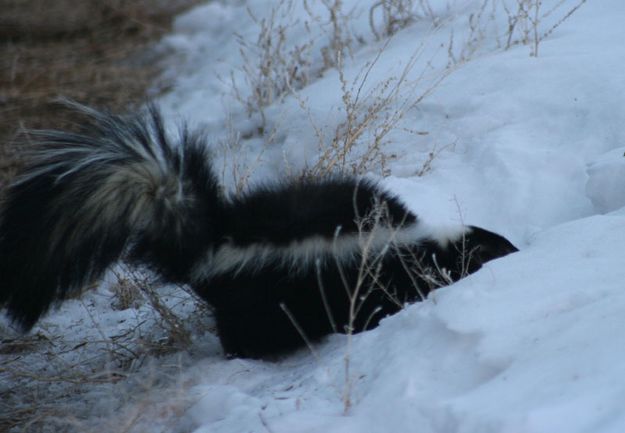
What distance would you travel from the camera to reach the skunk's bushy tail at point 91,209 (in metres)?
3.58

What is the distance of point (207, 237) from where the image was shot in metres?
3.87

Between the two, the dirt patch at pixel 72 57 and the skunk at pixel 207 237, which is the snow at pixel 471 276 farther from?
the dirt patch at pixel 72 57

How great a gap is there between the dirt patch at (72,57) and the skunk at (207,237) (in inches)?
131

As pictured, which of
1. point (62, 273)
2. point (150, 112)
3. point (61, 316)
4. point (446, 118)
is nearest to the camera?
point (62, 273)

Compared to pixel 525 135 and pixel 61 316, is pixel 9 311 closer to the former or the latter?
pixel 61 316

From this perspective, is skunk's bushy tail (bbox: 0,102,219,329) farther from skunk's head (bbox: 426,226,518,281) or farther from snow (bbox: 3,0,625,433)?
skunk's head (bbox: 426,226,518,281)

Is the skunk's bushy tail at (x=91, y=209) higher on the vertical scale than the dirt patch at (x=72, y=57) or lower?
lower

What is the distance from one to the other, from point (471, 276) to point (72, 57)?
23.7 ft

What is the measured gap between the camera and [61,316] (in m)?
5.20

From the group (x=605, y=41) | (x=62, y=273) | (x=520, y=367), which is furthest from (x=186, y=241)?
(x=605, y=41)

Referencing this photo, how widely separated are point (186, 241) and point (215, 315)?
425 millimetres

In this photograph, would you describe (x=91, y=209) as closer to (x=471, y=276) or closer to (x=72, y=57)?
(x=471, y=276)

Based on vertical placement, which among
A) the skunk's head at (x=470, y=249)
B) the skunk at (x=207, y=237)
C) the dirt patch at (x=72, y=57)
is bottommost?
the skunk's head at (x=470, y=249)

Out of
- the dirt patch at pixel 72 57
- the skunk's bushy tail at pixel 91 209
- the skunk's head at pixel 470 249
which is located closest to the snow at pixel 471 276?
the skunk's head at pixel 470 249
